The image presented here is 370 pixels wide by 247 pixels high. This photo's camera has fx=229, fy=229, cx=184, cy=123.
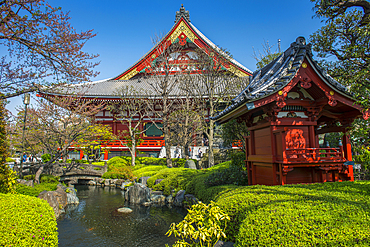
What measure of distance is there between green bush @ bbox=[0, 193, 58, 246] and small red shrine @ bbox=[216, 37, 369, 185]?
5332mm

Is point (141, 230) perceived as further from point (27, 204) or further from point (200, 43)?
point (200, 43)

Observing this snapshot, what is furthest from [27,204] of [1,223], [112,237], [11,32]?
[11,32]

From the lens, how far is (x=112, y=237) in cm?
672

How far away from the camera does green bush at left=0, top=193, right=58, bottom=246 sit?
373 centimetres

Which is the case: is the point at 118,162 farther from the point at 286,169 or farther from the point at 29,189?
the point at 286,169

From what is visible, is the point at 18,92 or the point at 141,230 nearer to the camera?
the point at 18,92

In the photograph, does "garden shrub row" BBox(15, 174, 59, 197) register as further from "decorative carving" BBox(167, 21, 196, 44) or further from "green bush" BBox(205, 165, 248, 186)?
"decorative carving" BBox(167, 21, 196, 44)

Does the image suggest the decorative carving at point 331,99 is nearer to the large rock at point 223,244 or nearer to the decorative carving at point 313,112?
the decorative carving at point 313,112

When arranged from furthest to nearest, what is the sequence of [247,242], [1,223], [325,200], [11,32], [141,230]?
[141,230], [11,32], [325,200], [1,223], [247,242]

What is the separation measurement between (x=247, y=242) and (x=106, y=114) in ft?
75.5

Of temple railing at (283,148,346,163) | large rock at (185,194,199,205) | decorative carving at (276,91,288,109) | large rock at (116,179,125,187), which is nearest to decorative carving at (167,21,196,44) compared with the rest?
large rock at (116,179,125,187)

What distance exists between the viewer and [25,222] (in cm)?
398

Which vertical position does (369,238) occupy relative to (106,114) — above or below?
below

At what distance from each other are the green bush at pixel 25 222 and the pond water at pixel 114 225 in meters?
2.34
